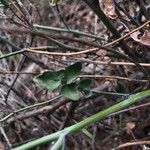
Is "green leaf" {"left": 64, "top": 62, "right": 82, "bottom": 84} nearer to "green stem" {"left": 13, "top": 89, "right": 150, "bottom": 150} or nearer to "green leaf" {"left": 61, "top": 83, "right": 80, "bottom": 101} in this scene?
"green leaf" {"left": 61, "top": 83, "right": 80, "bottom": 101}

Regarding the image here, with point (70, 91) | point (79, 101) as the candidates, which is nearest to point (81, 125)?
point (70, 91)

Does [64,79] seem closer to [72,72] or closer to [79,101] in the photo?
[72,72]

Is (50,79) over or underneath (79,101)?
over

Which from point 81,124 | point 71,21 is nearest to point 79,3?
point 71,21

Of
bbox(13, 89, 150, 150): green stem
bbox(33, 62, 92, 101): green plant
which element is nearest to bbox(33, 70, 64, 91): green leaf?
bbox(33, 62, 92, 101): green plant

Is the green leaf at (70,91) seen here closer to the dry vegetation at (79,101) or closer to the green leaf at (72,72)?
the green leaf at (72,72)

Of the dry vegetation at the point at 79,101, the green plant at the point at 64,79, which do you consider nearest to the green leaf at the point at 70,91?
the green plant at the point at 64,79
